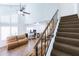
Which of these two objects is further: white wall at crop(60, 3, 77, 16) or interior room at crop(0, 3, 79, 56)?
white wall at crop(60, 3, 77, 16)

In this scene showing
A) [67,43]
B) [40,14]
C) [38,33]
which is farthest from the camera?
[40,14]

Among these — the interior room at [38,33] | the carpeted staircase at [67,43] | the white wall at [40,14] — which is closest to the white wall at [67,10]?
the interior room at [38,33]

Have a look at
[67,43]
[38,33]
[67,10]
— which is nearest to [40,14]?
[67,10]

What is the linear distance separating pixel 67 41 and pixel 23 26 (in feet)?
7.86

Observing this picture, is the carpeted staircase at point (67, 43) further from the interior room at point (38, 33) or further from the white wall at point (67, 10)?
the white wall at point (67, 10)

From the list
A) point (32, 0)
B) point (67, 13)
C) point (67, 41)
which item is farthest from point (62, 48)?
point (67, 13)

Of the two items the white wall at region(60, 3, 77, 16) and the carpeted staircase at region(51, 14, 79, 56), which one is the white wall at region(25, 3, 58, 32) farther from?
the carpeted staircase at region(51, 14, 79, 56)

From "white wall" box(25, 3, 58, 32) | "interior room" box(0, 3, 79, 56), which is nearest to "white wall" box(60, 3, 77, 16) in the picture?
"interior room" box(0, 3, 79, 56)

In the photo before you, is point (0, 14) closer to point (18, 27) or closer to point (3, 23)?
point (3, 23)

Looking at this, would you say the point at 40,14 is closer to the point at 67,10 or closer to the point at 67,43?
the point at 67,10

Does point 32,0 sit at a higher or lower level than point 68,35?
higher

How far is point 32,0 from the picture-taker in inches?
57.0

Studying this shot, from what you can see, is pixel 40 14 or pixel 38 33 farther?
pixel 40 14

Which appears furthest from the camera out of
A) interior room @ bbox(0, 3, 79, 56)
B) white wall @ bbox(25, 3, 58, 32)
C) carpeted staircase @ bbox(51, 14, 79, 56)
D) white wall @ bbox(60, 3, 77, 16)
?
white wall @ bbox(60, 3, 77, 16)
